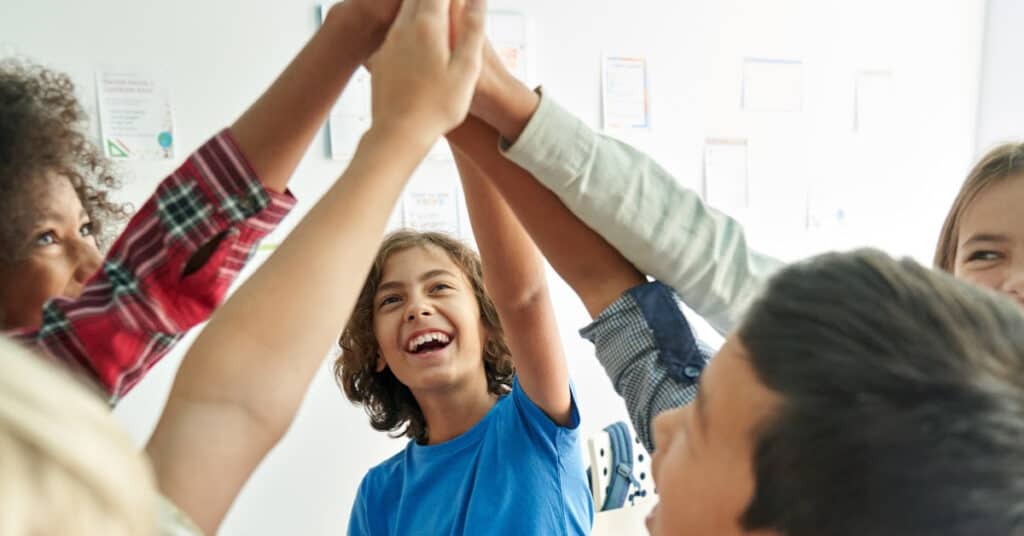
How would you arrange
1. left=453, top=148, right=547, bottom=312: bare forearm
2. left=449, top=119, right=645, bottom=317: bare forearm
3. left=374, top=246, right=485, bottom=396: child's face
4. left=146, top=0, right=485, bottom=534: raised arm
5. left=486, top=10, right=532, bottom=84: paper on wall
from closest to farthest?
left=146, top=0, right=485, bottom=534: raised arm < left=449, top=119, right=645, bottom=317: bare forearm < left=453, top=148, right=547, bottom=312: bare forearm < left=374, top=246, right=485, bottom=396: child's face < left=486, top=10, right=532, bottom=84: paper on wall

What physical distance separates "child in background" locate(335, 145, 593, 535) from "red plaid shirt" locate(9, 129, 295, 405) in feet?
0.82

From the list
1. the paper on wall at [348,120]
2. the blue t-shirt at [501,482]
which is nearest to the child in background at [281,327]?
the blue t-shirt at [501,482]

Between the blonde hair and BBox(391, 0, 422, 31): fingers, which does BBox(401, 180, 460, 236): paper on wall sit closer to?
BBox(391, 0, 422, 31): fingers

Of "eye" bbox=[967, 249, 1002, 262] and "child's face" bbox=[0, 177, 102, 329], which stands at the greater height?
"child's face" bbox=[0, 177, 102, 329]

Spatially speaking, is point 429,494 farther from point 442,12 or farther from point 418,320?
point 442,12

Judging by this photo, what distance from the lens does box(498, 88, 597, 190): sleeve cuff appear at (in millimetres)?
583

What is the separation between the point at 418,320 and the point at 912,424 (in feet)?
2.89

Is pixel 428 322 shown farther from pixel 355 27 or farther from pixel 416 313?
pixel 355 27

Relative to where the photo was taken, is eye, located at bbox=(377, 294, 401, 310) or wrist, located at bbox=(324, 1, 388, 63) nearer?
wrist, located at bbox=(324, 1, 388, 63)

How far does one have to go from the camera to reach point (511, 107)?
59 centimetres

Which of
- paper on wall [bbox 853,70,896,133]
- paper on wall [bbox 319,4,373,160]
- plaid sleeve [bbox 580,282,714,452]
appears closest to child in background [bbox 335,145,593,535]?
plaid sleeve [bbox 580,282,714,452]

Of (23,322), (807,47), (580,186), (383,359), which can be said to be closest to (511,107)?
(580,186)

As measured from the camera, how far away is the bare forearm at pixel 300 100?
1.80 ft

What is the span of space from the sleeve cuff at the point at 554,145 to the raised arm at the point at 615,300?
0.12ft
